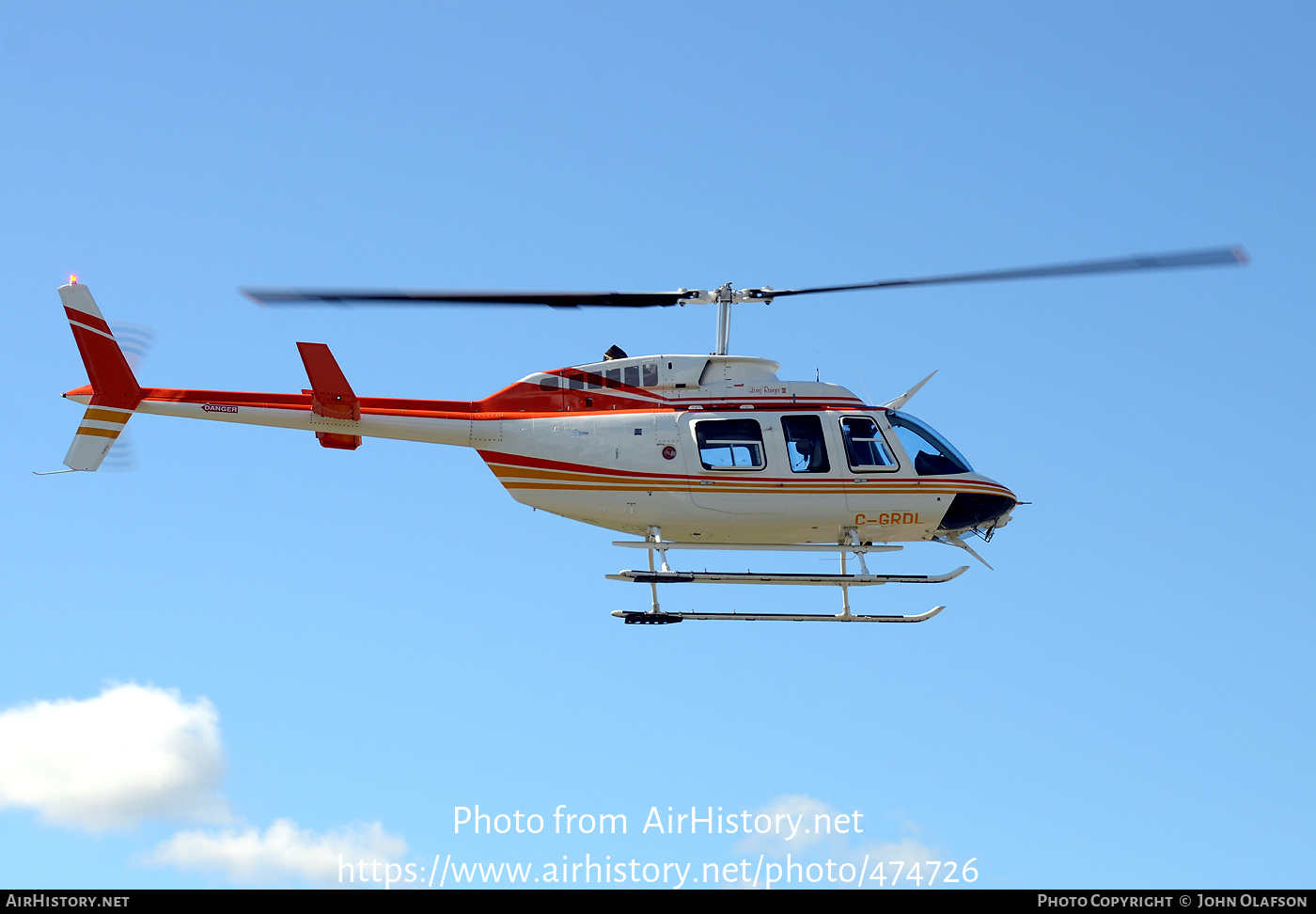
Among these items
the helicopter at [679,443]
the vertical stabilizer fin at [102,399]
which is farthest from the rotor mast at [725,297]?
the vertical stabilizer fin at [102,399]

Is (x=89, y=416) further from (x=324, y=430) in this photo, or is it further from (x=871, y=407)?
(x=871, y=407)

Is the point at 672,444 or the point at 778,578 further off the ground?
the point at 672,444

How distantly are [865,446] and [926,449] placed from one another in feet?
3.53

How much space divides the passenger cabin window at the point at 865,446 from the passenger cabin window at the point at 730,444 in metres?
1.41

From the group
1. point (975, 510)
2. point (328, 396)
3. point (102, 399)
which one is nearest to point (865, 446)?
point (975, 510)

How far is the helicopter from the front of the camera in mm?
23719

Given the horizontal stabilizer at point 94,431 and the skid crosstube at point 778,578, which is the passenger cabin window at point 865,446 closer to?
the skid crosstube at point 778,578

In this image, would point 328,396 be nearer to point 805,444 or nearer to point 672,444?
point 672,444

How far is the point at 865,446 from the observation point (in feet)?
79.4

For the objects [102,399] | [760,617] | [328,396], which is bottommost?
[760,617]

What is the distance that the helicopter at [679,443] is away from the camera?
23.7 metres

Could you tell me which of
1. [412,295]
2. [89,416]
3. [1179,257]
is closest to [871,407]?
[1179,257]

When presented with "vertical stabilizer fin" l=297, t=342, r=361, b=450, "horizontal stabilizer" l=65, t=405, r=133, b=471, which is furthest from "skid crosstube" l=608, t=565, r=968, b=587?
"horizontal stabilizer" l=65, t=405, r=133, b=471

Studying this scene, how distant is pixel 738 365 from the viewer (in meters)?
24.6
